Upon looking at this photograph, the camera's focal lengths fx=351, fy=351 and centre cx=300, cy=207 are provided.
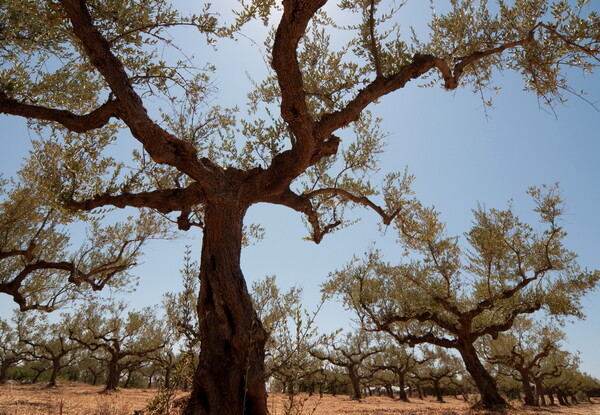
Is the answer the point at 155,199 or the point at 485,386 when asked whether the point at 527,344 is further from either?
the point at 155,199

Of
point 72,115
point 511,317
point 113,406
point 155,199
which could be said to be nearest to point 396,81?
point 155,199

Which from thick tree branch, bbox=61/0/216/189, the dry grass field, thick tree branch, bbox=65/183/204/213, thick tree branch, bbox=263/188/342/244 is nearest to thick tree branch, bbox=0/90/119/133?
thick tree branch, bbox=61/0/216/189

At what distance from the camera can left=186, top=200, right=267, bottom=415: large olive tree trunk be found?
579cm

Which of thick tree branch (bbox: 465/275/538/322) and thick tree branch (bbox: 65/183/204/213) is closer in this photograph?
thick tree branch (bbox: 65/183/204/213)

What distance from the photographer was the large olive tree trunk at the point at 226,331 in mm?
5789

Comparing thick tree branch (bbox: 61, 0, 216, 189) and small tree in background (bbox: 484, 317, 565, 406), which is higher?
thick tree branch (bbox: 61, 0, 216, 189)

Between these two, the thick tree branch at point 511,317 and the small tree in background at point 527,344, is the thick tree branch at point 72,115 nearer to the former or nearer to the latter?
the thick tree branch at point 511,317


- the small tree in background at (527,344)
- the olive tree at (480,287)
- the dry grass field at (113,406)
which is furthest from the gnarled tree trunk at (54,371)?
the small tree in background at (527,344)

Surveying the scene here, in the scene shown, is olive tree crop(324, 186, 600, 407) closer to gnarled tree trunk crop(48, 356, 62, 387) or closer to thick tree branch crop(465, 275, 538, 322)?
thick tree branch crop(465, 275, 538, 322)

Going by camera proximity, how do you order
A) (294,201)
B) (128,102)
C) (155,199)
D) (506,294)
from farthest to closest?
(506,294)
(294,201)
(155,199)
(128,102)

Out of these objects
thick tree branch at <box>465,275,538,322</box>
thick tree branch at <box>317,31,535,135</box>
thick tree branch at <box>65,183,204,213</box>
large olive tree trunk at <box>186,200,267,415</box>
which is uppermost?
thick tree branch at <box>317,31,535,135</box>

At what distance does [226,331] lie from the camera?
622cm

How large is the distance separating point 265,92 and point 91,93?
Answer: 464cm

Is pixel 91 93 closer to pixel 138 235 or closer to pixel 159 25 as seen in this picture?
pixel 159 25
